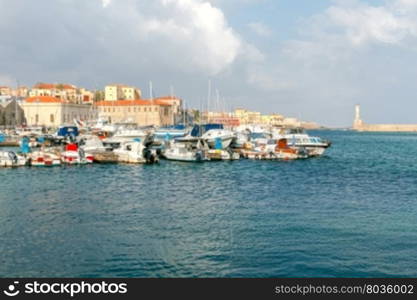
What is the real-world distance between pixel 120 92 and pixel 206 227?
143821mm

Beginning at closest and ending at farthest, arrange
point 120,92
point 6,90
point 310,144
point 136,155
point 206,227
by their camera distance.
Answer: point 206,227, point 136,155, point 310,144, point 6,90, point 120,92

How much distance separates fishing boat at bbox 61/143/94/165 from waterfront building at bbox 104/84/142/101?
11267cm

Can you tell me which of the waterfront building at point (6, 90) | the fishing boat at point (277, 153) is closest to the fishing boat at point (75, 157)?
the fishing boat at point (277, 153)

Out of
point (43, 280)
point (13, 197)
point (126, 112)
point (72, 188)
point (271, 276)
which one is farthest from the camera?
point (126, 112)

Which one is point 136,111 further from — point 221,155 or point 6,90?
point 221,155

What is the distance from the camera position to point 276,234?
1426 centimetres

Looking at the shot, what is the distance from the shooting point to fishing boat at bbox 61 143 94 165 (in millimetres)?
36906

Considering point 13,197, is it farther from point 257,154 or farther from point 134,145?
point 257,154

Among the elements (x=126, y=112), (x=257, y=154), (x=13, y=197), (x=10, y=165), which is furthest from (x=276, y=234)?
(x=126, y=112)

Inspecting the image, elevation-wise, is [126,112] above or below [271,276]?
above

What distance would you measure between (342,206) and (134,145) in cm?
2355

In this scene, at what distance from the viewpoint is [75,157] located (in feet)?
122

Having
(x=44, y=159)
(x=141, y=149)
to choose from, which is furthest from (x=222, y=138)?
(x=44, y=159)

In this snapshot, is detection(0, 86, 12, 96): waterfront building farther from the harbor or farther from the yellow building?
the harbor
